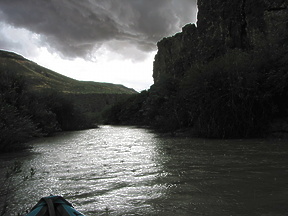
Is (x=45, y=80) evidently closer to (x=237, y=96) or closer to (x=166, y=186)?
(x=237, y=96)

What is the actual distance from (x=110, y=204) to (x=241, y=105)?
1064 centimetres

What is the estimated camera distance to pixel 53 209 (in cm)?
236

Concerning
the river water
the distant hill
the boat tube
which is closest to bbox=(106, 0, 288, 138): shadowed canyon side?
the river water

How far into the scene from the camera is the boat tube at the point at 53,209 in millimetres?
2330

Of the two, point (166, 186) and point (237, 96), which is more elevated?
point (237, 96)

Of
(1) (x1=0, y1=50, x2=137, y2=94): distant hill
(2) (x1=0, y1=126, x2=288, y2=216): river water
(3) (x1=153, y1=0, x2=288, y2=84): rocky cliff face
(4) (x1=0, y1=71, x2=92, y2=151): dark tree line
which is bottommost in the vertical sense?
(2) (x1=0, y1=126, x2=288, y2=216): river water

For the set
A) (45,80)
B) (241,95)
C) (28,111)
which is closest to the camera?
(241,95)

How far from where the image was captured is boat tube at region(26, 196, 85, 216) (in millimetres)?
2330

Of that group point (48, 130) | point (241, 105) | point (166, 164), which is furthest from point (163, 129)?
point (166, 164)

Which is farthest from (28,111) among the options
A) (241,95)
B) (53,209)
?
(53,209)

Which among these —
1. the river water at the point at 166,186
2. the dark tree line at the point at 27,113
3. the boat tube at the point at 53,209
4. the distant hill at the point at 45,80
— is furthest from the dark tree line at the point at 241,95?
the distant hill at the point at 45,80

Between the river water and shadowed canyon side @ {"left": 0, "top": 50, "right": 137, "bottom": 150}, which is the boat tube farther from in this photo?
shadowed canyon side @ {"left": 0, "top": 50, "right": 137, "bottom": 150}

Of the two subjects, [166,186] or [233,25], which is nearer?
[166,186]

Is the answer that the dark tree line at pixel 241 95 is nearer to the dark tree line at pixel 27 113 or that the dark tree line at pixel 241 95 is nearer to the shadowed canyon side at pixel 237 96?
the shadowed canyon side at pixel 237 96
